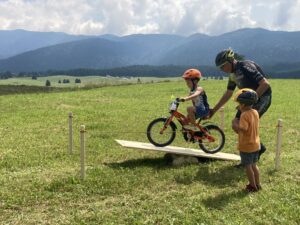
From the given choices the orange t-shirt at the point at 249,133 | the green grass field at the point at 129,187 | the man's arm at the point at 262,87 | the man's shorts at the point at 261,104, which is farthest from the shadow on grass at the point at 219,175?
the man's arm at the point at 262,87

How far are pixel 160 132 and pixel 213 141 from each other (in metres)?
1.47

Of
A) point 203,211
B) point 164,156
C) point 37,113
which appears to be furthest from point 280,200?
point 37,113

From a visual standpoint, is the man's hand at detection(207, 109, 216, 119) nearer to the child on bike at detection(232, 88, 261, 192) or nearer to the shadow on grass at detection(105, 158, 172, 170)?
the shadow on grass at detection(105, 158, 172, 170)

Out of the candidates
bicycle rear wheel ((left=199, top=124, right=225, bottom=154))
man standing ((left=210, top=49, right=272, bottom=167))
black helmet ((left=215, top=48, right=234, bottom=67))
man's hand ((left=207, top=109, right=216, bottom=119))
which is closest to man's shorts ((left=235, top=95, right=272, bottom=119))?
man standing ((left=210, top=49, right=272, bottom=167))

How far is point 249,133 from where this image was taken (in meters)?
8.65

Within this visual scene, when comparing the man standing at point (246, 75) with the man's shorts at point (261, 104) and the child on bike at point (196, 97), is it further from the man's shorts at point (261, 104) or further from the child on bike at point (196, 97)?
the child on bike at point (196, 97)

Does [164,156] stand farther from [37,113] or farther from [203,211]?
[37,113]

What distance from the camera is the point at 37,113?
2197cm

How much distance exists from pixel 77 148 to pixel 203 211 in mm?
6470

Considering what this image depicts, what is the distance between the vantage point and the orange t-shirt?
28.2 feet

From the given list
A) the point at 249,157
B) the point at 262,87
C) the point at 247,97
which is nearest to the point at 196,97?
the point at 262,87

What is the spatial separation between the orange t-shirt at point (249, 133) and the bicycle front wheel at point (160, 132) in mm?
3011

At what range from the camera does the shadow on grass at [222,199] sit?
8.08 m

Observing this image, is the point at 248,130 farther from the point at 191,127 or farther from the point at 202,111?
the point at 191,127
